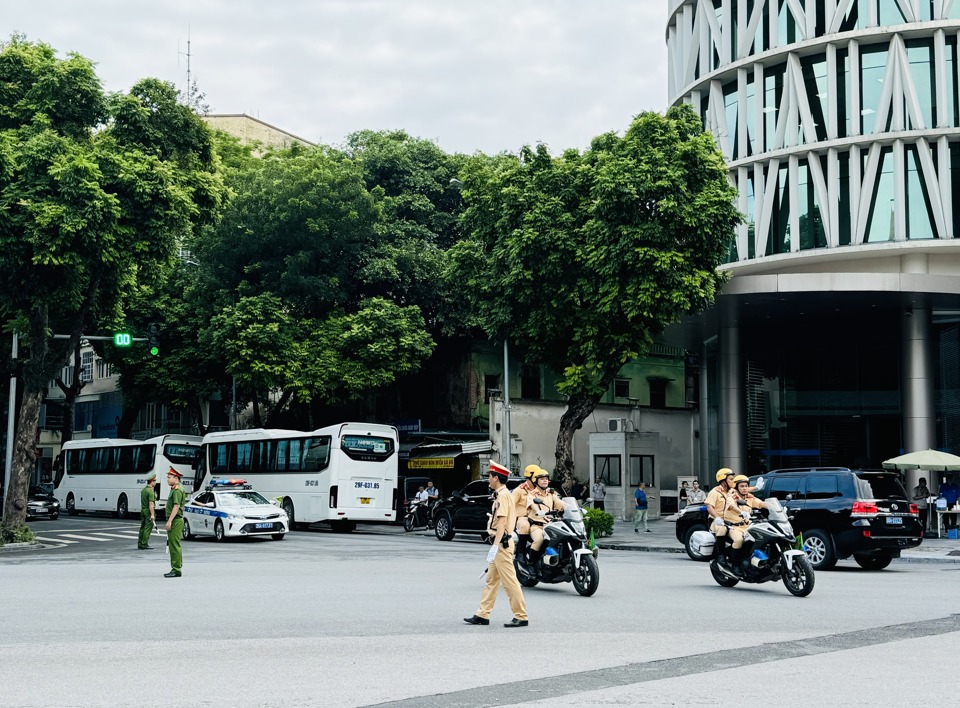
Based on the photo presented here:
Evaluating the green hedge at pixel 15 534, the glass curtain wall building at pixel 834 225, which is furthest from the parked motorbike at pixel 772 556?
the green hedge at pixel 15 534

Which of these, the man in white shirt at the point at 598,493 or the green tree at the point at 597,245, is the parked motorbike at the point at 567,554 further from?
the man in white shirt at the point at 598,493

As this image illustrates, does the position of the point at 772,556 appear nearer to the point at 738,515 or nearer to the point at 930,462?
the point at 738,515

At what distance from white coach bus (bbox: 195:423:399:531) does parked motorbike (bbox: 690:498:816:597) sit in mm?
18063

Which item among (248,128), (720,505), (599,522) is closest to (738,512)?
(720,505)

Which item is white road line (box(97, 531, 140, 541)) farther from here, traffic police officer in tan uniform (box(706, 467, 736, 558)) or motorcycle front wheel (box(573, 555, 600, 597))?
traffic police officer in tan uniform (box(706, 467, 736, 558))

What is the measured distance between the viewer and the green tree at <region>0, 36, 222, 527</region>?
78.7 feet

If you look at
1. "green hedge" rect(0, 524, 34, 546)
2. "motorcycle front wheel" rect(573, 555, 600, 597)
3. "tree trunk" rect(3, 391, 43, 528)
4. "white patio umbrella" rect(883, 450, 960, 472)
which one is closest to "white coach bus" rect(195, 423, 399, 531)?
"tree trunk" rect(3, 391, 43, 528)

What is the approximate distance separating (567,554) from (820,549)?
269 inches

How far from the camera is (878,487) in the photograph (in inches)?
752

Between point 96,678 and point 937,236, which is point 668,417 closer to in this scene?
point 937,236

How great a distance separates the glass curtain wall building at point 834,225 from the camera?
34.5 metres

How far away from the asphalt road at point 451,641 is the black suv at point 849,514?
2.46ft

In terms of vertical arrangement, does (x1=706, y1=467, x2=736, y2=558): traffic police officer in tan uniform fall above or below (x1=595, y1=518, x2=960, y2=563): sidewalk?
above

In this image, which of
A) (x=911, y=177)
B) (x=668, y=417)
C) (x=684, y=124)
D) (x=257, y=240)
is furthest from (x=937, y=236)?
(x=257, y=240)
